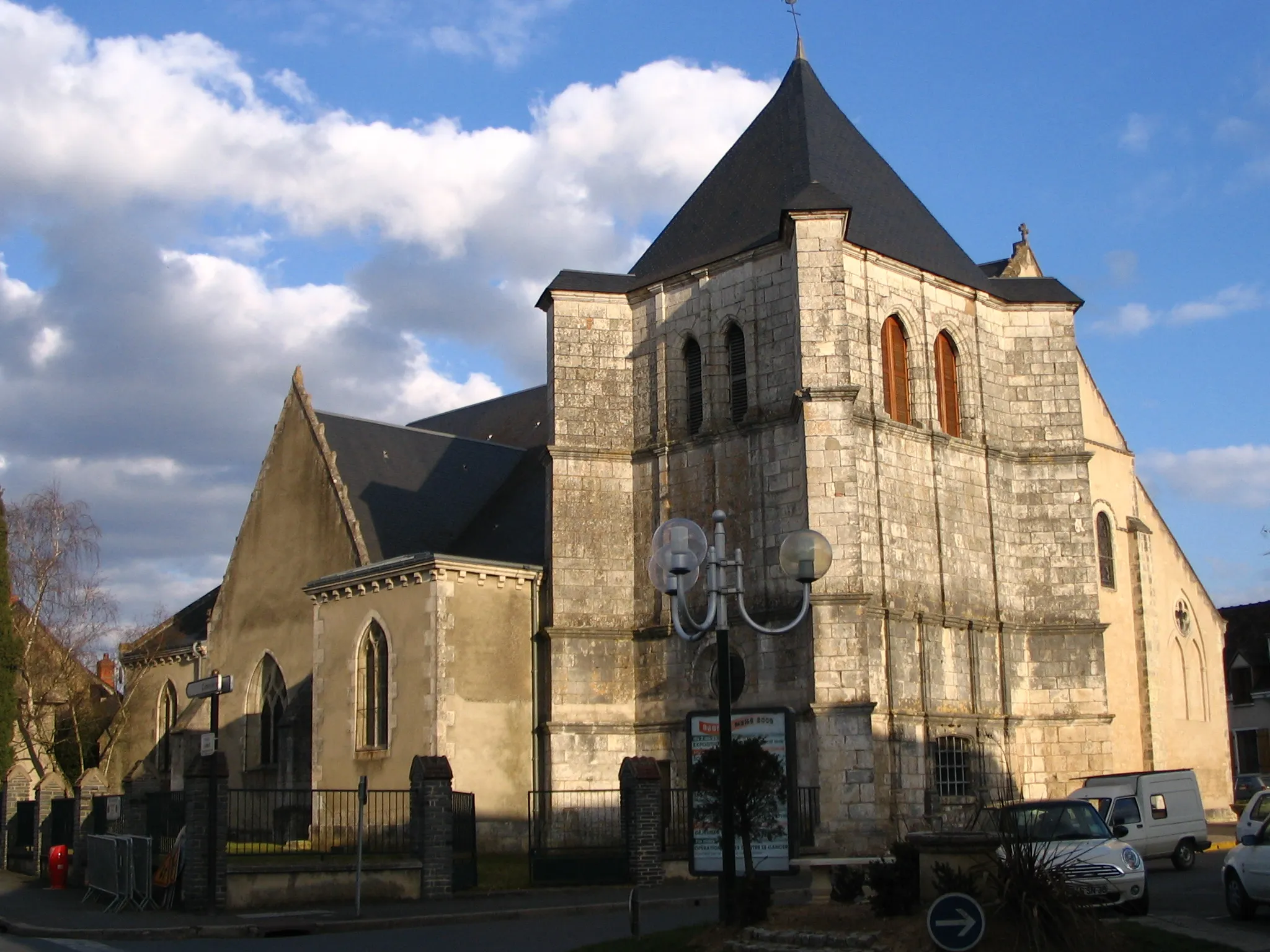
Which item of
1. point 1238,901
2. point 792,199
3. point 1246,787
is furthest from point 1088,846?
point 1246,787

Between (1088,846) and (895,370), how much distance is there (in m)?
12.4

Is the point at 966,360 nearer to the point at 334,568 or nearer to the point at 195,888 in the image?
the point at 334,568

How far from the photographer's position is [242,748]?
110ft

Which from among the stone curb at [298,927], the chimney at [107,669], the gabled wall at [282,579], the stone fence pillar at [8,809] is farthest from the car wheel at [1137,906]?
the chimney at [107,669]

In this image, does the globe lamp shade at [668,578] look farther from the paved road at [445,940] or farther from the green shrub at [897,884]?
the paved road at [445,940]

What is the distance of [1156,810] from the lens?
21.6 metres

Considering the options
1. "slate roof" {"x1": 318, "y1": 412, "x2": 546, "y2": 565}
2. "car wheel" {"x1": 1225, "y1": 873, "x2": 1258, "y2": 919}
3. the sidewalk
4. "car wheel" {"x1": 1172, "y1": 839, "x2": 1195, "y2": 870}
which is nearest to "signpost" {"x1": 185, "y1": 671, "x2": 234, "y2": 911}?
the sidewalk

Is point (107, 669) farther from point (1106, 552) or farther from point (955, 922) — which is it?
point (955, 922)

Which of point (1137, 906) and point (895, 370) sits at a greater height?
point (895, 370)

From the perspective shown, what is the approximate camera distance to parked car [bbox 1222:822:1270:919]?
14.0 metres

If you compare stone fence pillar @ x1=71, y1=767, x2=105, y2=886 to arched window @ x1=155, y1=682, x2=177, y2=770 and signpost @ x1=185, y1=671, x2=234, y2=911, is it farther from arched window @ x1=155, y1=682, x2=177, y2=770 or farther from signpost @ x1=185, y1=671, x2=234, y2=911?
arched window @ x1=155, y1=682, x2=177, y2=770

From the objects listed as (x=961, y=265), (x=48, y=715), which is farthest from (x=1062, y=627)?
(x=48, y=715)

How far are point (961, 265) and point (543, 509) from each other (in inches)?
400

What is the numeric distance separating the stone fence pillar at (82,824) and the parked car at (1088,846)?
16.7 meters
